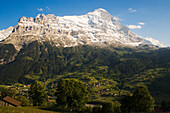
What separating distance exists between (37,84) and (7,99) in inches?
706

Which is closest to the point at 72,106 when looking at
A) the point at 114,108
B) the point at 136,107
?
the point at 136,107

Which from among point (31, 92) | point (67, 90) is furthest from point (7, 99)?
point (67, 90)

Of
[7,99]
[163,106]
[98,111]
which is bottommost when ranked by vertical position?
[98,111]

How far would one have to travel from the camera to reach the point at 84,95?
73.9m

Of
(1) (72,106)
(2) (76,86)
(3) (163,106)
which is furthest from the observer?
(3) (163,106)

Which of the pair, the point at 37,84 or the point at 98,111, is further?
the point at 98,111

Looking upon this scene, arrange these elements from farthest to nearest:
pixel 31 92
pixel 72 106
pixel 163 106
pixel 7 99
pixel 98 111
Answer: pixel 98 111, pixel 163 106, pixel 31 92, pixel 7 99, pixel 72 106

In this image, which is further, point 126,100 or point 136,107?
point 126,100

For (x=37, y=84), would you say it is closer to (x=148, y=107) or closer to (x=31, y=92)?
(x=31, y=92)

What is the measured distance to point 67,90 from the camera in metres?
70.9

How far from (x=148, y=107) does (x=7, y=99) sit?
77243 mm

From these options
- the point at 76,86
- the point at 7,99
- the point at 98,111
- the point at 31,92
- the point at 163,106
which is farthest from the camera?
the point at 98,111

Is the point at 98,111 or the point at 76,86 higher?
A: the point at 76,86

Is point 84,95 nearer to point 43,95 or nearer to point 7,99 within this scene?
point 43,95
